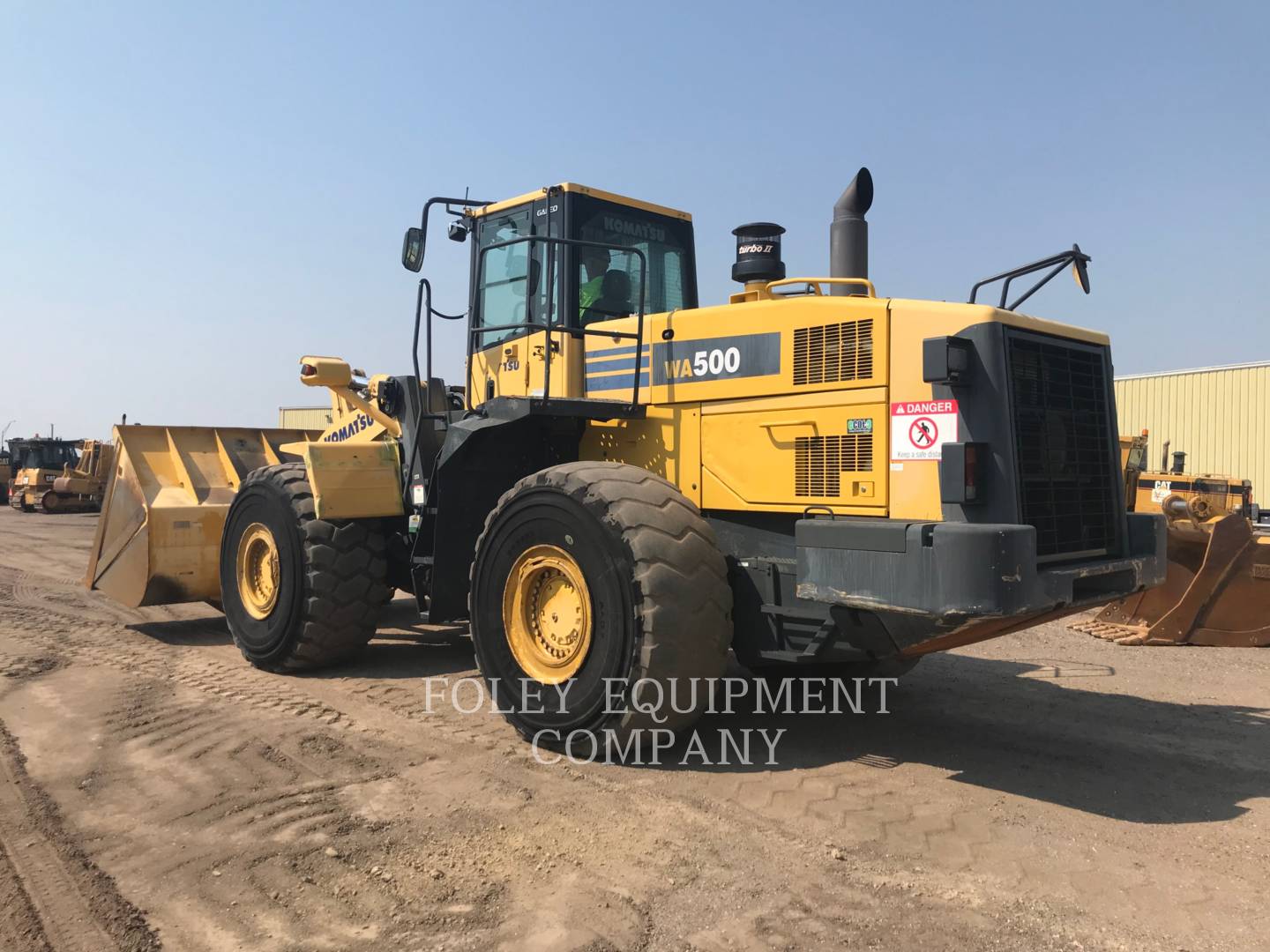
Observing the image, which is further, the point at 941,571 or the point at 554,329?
the point at 554,329

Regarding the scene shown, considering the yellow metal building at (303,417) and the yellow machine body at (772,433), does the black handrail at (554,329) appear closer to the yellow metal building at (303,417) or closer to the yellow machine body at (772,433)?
the yellow machine body at (772,433)

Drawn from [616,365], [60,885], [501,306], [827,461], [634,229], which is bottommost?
[60,885]

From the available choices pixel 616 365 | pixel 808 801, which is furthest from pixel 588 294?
pixel 808 801

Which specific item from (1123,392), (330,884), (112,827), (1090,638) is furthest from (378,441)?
(1123,392)

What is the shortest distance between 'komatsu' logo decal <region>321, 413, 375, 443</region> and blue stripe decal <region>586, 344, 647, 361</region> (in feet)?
7.69

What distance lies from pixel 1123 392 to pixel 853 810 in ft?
85.1

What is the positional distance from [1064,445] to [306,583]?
4.91 metres

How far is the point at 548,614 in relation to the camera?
209 inches

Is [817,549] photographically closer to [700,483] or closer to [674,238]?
[700,483]

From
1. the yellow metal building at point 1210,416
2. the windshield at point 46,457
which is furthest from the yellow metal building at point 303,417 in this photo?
the yellow metal building at point 1210,416

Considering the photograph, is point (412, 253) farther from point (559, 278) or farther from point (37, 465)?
point (37, 465)

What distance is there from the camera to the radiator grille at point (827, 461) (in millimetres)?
4707

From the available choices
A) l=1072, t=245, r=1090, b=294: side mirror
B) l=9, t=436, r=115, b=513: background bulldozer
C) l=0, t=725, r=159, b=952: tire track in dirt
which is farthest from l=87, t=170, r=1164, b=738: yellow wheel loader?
l=9, t=436, r=115, b=513: background bulldozer

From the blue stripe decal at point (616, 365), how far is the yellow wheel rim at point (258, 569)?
2.91m
